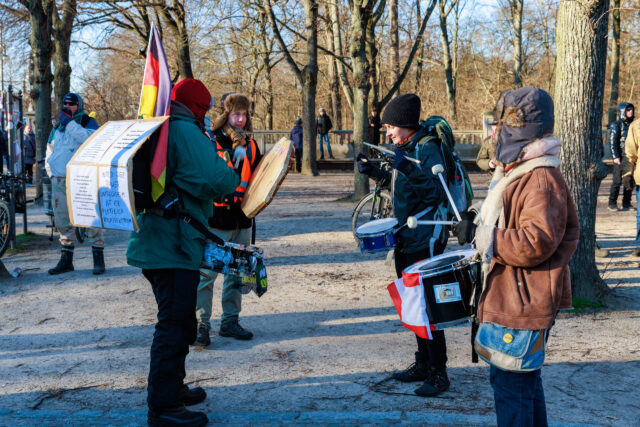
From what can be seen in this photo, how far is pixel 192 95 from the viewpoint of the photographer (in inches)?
152

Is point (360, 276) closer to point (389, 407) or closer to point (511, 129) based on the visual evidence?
point (389, 407)

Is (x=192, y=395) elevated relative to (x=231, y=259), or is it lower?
lower

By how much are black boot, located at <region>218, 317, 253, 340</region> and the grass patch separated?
303 cm

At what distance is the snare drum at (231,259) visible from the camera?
3.92 m

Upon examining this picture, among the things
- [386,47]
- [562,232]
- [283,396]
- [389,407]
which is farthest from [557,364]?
[386,47]

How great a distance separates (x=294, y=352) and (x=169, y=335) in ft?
5.10

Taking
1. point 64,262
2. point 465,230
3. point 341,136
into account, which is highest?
point 341,136

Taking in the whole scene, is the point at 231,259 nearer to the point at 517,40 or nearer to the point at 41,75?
the point at 41,75

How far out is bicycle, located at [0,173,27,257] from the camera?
850 centimetres

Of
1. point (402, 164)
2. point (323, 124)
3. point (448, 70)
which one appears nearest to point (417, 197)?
point (402, 164)

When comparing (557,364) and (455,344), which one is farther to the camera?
(455,344)

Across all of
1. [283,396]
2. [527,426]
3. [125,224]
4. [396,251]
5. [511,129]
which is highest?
[511,129]

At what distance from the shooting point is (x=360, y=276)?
7.55 metres

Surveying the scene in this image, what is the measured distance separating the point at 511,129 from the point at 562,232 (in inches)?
19.1
